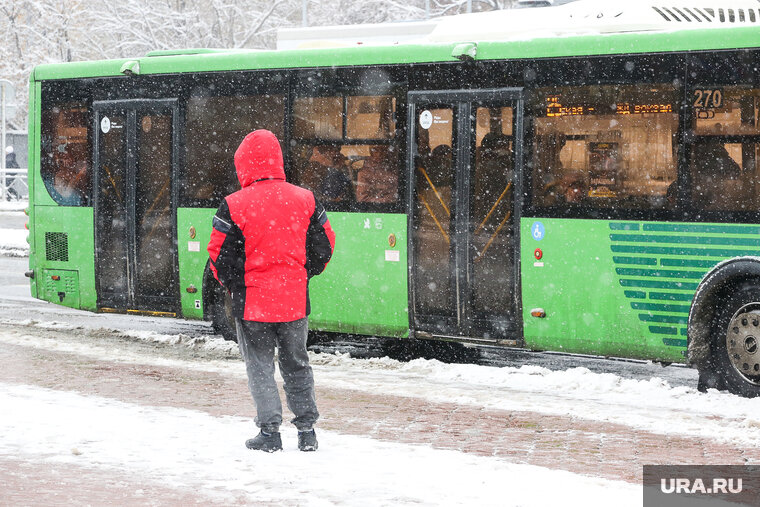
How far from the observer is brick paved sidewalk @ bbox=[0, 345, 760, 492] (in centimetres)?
806

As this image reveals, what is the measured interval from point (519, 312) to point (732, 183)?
229 centimetres

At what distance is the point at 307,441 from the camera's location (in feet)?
26.0

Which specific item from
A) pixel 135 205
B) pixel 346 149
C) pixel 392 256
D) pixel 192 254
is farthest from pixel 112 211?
pixel 392 256

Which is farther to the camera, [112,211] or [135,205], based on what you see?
[112,211]

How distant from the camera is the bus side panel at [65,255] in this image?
14719mm

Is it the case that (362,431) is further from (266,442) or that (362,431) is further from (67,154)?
(67,154)

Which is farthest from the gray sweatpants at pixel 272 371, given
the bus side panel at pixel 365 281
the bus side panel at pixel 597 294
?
the bus side panel at pixel 365 281

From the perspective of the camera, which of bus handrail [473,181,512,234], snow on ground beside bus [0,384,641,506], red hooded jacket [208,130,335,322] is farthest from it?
bus handrail [473,181,512,234]

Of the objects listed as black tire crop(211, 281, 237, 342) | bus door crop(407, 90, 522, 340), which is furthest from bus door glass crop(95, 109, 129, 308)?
bus door crop(407, 90, 522, 340)

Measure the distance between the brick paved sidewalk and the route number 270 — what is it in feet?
9.75

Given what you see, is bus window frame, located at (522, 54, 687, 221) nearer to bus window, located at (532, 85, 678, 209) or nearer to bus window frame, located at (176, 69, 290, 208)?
bus window, located at (532, 85, 678, 209)

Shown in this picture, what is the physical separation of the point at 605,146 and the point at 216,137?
178 inches

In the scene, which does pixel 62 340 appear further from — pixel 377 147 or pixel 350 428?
pixel 350 428

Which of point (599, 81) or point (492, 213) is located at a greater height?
point (599, 81)
